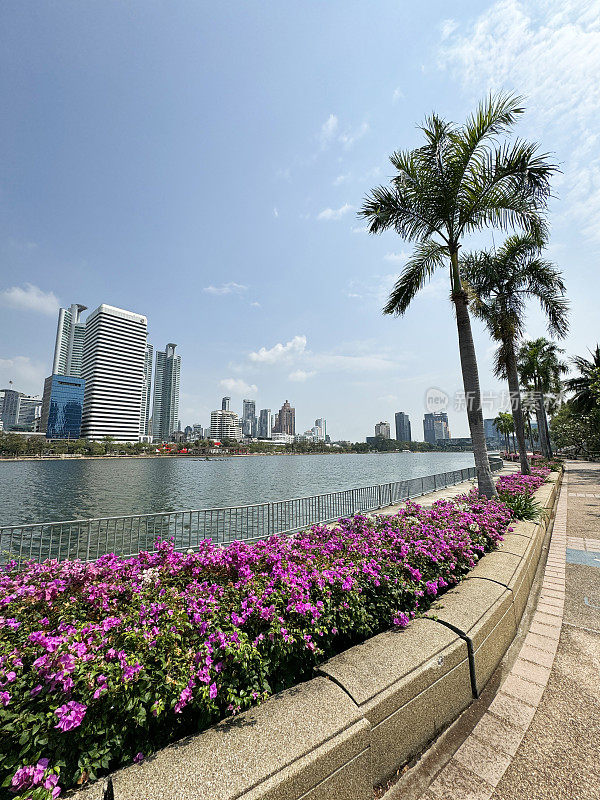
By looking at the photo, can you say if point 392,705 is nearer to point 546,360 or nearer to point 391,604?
point 391,604

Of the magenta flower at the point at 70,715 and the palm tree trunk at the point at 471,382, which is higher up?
the palm tree trunk at the point at 471,382

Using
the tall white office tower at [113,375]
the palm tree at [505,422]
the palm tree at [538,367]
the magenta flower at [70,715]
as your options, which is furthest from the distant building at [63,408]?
the magenta flower at [70,715]

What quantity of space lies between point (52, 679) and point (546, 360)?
121 feet

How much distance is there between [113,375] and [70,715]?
16358 cm

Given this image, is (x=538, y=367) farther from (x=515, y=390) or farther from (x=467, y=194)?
(x=467, y=194)

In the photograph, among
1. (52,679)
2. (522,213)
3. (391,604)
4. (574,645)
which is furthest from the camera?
(522,213)

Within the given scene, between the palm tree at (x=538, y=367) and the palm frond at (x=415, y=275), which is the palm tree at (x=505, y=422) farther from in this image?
the palm frond at (x=415, y=275)

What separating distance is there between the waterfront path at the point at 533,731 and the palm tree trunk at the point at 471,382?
14.6ft

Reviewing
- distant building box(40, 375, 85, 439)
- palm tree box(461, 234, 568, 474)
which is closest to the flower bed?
palm tree box(461, 234, 568, 474)

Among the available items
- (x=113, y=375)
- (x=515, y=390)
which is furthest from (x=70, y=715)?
(x=113, y=375)

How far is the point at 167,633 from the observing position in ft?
6.72

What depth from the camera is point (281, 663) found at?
2271 mm

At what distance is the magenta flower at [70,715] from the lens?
1.49m

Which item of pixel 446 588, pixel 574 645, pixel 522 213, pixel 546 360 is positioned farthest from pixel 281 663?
pixel 546 360
